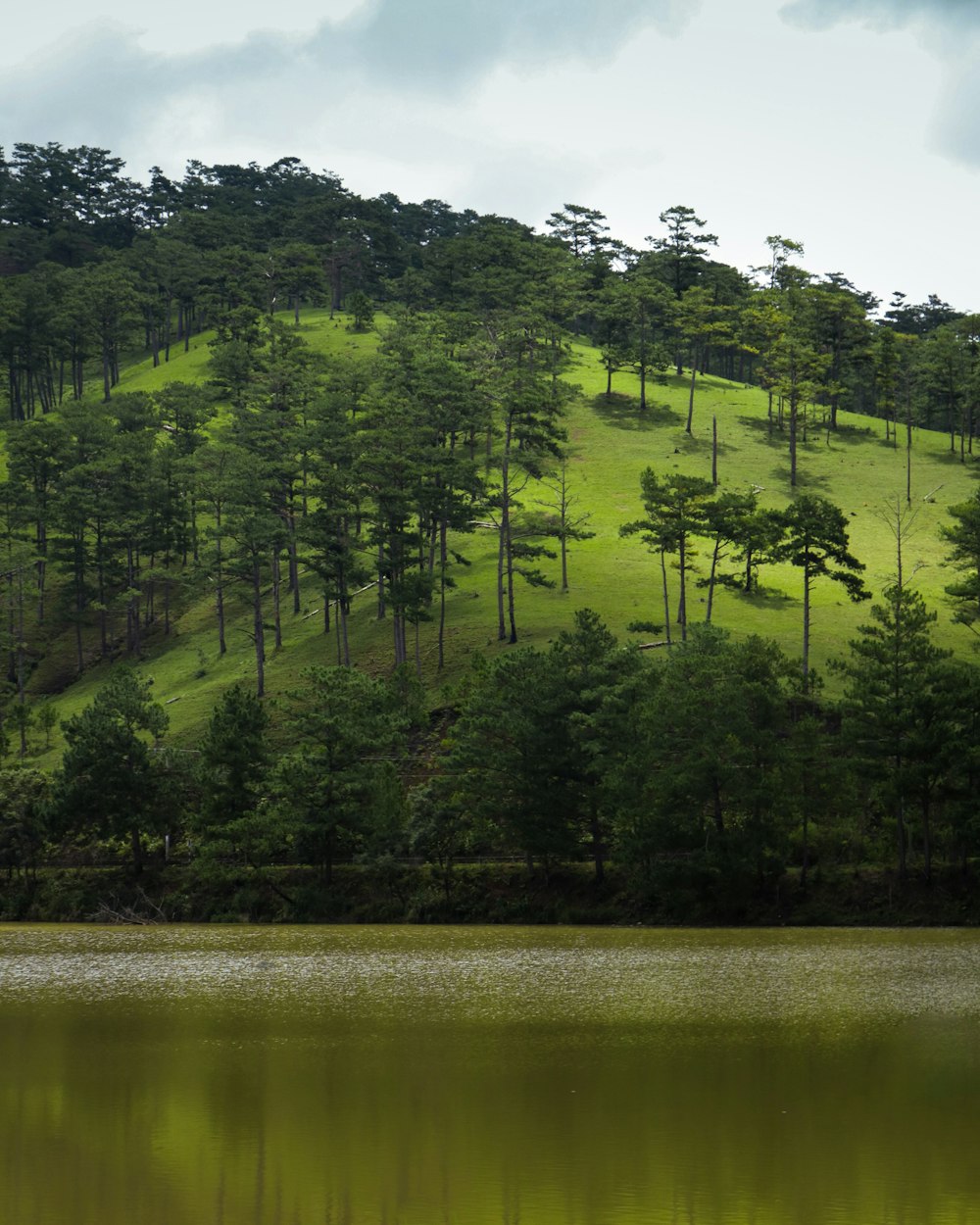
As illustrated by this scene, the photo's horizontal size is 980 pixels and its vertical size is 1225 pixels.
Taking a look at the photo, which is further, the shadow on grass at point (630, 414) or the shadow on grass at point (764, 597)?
the shadow on grass at point (630, 414)

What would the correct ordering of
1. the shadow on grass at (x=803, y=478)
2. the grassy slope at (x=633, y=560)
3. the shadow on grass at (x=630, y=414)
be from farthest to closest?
the shadow on grass at (x=630, y=414), the shadow on grass at (x=803, y=478), the grassy slope at (x=633, y=560)

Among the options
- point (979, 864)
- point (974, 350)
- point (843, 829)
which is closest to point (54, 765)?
point (843, 829)

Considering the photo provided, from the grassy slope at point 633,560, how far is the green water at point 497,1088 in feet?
122

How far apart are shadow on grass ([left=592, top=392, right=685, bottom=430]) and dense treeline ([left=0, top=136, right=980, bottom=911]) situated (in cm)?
183

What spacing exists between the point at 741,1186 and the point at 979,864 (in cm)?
3980

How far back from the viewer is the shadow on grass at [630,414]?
13062cm

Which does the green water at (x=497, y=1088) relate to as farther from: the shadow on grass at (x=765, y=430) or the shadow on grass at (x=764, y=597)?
the shadow on grass at (x=765, y=430)

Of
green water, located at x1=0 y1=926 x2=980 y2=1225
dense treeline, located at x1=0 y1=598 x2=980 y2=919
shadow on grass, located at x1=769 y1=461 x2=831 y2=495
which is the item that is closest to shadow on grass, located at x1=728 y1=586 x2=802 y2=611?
dense treeline, located at x1=0 y1=598 x2=980 y2=919

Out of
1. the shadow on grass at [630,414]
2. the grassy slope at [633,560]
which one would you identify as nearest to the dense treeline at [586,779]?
the grassy slope at [633,560]

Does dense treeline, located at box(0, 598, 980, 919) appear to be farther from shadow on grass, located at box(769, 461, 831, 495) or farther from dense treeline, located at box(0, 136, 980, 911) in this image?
shadow on grass, located at box(769, 461, 831, 495)

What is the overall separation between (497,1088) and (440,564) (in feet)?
245

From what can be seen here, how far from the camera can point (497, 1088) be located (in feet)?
84.8

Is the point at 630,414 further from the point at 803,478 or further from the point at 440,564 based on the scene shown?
the point at 440,564

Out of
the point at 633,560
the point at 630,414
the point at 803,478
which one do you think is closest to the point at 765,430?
the point at 630,414
